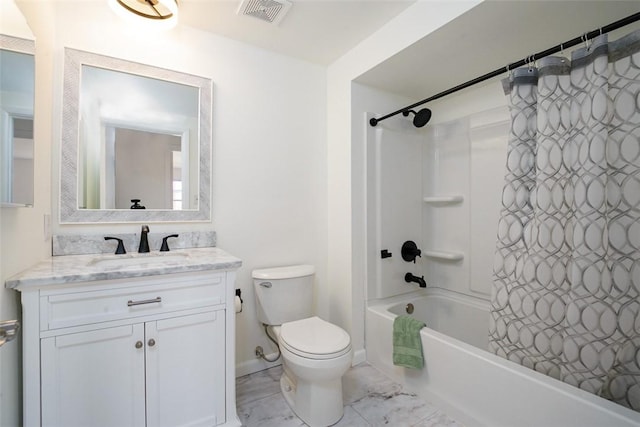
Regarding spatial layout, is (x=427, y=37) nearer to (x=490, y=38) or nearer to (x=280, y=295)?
(x=490, y=38)

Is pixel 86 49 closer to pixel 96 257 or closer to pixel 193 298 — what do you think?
pixel 96 257

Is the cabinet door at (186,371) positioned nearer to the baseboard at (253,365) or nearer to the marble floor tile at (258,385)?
the marble floor tile at (258,385)

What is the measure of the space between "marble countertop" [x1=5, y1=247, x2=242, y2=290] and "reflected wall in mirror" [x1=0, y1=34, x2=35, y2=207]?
0.88ft

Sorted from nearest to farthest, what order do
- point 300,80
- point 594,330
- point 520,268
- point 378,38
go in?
point 594,330, point 520,268, point 378,38, point 300,80

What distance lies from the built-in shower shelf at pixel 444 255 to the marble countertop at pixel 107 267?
1.67 m

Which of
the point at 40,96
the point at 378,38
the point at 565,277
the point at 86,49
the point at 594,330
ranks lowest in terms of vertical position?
the point at 594,330

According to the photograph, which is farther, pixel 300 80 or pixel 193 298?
pixel 300 80

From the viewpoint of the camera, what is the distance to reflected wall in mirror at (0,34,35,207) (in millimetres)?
860

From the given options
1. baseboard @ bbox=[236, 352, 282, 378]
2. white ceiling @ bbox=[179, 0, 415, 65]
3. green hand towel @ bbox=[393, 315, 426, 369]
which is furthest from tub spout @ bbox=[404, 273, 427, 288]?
white ceiling @ bbox=[179, 0, 415, 65]

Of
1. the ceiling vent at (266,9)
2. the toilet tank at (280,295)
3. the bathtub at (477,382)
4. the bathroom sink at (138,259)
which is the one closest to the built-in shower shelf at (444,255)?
the bathtub at (477,382)

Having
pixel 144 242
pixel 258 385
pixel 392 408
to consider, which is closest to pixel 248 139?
pixel 144 242

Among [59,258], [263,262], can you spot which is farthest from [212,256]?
[59,258]

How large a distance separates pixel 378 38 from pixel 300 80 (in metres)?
0.64

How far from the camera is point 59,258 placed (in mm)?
1405
